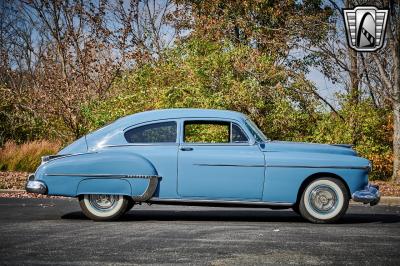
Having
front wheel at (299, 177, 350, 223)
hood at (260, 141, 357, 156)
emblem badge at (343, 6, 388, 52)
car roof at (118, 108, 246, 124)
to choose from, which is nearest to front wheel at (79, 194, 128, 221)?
car roof at (118, 108, 246, 124)

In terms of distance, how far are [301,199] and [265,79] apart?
11.1m

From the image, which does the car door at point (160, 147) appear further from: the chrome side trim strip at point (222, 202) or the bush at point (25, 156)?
the bush at point (25, 156)

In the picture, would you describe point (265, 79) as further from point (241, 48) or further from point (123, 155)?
point (123, 155)

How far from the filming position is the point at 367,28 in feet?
59.6

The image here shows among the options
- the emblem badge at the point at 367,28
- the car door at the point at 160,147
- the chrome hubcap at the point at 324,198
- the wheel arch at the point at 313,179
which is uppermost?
the emblem badge at the point at 367,28

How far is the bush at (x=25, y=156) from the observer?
20641 millimetres

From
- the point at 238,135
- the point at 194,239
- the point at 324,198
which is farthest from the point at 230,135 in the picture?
the point at 194,239

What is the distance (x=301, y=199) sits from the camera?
9.16 m

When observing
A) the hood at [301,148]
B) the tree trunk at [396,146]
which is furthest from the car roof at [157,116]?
the tree trunk at [396,146]

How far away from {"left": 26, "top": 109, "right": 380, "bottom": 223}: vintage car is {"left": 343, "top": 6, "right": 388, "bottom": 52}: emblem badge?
31.9ft

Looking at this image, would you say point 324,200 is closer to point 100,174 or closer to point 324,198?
point 324,198

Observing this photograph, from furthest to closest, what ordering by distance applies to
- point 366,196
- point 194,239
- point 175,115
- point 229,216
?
point 229,216
point 175,115
point 366,196
point 194,239

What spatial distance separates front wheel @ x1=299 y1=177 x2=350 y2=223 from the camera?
9109 millimetres

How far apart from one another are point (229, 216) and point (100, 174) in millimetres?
2509
